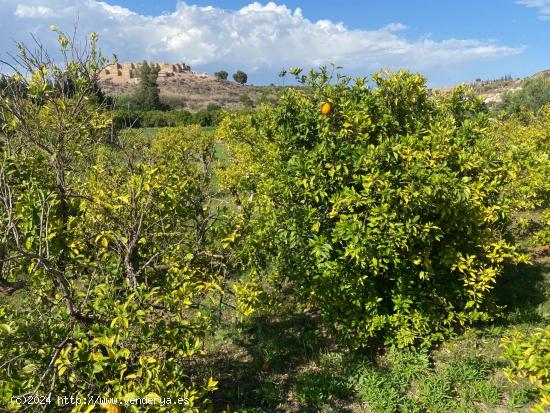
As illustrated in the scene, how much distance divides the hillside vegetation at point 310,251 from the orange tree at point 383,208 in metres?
0.03

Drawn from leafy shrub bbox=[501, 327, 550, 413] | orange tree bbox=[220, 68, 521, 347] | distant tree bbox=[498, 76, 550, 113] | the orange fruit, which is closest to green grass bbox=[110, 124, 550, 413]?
orange tree bbox=[220, 68, 521, 347]

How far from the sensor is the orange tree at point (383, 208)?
4.48m

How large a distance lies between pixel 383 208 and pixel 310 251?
1.12 m

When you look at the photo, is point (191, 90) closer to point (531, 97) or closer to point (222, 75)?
point (222, 75)

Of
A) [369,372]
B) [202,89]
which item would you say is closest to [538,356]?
[369,372]

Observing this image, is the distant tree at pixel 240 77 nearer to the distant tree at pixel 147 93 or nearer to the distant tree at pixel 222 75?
the distant tree at pixel 222 75

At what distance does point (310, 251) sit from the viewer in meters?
4.95

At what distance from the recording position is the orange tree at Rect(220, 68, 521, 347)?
14.7ft

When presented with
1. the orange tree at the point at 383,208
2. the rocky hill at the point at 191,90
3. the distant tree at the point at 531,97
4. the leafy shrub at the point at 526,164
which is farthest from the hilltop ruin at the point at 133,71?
the orange tree at the point at 383,208

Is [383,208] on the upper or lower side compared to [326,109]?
lower

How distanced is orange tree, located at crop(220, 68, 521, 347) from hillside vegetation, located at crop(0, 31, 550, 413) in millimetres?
27

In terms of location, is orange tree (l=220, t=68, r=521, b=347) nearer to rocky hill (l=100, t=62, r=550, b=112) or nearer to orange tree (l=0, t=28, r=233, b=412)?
orange tree (l=0, t=28, r=233, b=412)

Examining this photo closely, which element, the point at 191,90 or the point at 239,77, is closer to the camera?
the point at 191,90

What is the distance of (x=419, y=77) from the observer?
5551 mm
